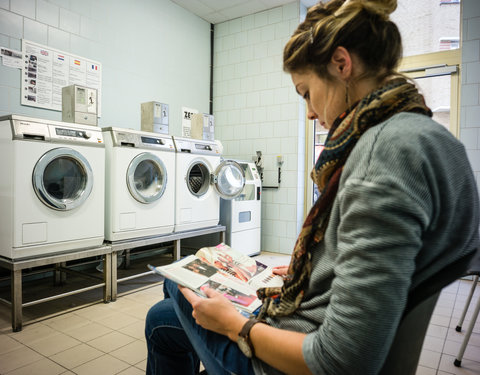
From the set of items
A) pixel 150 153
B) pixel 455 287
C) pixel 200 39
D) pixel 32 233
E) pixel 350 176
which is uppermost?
pixel 200 39

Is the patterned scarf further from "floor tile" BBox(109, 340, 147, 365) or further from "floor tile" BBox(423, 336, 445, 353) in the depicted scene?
"floor tile" BBox(423, 336, 445, 353)

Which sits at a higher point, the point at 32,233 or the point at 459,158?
the point at 459,158

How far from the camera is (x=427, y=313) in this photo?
2.01 feet

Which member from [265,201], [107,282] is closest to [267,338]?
[107,282]

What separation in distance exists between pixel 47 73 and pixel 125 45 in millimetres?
988

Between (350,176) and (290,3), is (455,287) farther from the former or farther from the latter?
(290,3)

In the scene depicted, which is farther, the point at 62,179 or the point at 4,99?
the point at 4,99

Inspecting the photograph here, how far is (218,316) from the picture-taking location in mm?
716

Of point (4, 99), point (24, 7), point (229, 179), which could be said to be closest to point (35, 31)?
point (24, 7)

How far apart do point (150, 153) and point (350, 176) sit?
8.03ft

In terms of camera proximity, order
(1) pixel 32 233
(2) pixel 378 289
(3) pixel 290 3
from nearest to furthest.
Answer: (2) pixel 378 289
(1) pixel 32 233
(3) pixel 290 3

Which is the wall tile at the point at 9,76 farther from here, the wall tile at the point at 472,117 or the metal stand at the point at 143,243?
the wall tile at the point at 472,117

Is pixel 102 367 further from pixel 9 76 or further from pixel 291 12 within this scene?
pixel 291 12

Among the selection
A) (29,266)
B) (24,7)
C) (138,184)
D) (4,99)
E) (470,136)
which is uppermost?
(24,7)
